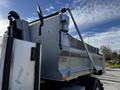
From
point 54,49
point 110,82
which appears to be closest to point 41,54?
point 54,49

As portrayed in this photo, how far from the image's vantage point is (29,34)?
12.4 ft

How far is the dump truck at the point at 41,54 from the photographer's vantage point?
2561 mm

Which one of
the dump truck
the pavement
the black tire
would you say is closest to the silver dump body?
the dump truck

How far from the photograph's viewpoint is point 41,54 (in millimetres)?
3314

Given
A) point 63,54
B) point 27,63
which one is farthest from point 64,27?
point 27,63

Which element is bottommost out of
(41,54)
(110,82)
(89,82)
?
(110,82)

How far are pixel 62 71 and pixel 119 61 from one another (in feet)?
169

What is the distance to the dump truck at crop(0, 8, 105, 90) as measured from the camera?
2.56m

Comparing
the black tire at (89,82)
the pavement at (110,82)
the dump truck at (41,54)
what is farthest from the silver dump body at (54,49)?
the pavement at (110,82)

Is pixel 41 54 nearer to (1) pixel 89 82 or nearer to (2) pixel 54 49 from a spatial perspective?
(2) pixel 54 49

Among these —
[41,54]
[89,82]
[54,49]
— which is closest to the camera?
[41,54]

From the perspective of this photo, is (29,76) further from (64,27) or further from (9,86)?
(64,27)

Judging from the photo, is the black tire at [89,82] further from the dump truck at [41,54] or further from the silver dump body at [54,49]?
the silver dump body at [54,49]

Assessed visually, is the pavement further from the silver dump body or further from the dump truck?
the silver dump body
